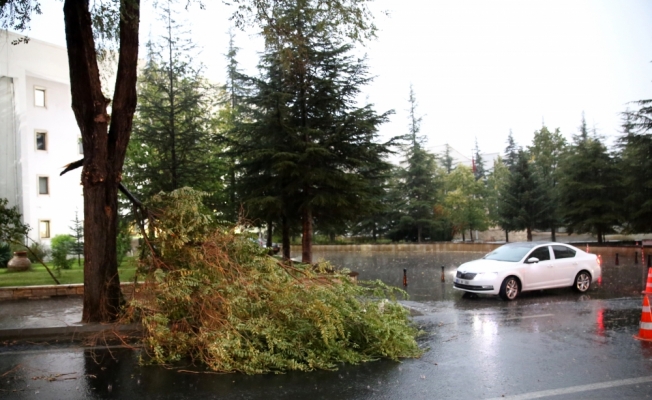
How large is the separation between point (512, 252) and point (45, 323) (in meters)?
11.7

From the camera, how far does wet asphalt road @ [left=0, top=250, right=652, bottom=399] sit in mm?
6109

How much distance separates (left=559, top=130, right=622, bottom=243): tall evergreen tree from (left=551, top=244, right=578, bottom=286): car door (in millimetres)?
20866

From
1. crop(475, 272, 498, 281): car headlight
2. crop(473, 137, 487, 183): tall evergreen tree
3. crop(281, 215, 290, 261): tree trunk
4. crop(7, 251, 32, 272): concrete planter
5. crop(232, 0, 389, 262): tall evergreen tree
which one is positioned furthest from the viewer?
crop(473, 137, 487, 183): tall evergreen tree

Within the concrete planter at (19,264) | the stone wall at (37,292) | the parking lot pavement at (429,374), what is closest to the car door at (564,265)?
the parking lot pavement at (429,374)

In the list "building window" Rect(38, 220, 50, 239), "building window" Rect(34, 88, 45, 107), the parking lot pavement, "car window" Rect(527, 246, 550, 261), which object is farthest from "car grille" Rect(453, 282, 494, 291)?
"building window" Rect(34, 88, 45, 107)

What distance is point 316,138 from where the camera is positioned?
754 inches

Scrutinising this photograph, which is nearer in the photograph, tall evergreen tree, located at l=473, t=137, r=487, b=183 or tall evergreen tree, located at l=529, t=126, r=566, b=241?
tall evergreen tree, located at l=529, t=126, r=566, b=241

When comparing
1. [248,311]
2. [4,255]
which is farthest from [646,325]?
[4,255]

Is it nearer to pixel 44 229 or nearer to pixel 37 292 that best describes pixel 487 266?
pixel 37 292

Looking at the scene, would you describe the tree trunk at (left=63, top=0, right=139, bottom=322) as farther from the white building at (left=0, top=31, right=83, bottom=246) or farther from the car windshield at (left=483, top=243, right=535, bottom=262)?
the white building at (left=0, top=31, right=83, bottom=246)

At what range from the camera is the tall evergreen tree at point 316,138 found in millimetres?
18188

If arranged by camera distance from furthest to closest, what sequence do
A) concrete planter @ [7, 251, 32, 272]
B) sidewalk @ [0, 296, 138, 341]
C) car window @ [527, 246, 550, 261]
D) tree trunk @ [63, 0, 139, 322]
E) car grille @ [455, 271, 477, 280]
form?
1. concrete planter @ [7, 251, 32, 272]
2. car window @ [527, 246, 550, 261]
3. car grille @ [455, 271, 477, 280]
4. tree trunk @ [63, 0, 139, 322]
5. sidewalk @ [0, 296, 138, 341]

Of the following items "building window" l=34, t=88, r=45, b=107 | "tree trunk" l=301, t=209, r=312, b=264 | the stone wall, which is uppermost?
"building window" l=34, t=88, r=45, b=107

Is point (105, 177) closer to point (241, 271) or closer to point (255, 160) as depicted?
point (241, 271)
